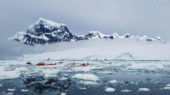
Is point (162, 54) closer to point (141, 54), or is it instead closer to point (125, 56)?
point (141, 54)

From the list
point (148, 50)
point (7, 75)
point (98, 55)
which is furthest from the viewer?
point (98, 55)

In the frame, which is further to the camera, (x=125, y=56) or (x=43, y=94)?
(x=125, y=56)

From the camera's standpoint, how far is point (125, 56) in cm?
5009

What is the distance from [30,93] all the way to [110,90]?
364 cm

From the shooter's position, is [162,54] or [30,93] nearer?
[30,93]

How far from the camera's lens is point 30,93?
9.23 m

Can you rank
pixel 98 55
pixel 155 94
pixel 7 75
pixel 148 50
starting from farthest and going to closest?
1. pixel 98 55
2. pixel 148 50
3. pixel 7 75
4. pixel 155 94

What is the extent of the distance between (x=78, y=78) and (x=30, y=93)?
5535mm

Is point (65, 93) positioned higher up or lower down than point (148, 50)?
lower down

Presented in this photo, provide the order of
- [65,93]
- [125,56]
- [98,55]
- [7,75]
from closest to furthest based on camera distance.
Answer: [65,93], [7,75], [125,56], [98,55]

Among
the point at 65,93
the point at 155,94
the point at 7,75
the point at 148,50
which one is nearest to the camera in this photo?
the point at 155,94

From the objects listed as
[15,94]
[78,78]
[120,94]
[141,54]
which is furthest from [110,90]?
[141,54]

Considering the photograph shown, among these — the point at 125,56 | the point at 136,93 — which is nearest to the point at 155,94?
the point at 136,93

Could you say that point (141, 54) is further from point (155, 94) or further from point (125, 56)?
point (155, 94)
